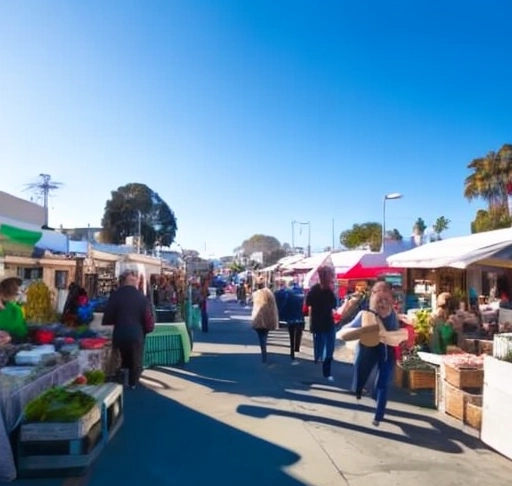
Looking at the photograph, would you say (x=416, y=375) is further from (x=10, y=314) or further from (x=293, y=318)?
(x=10, y=314)

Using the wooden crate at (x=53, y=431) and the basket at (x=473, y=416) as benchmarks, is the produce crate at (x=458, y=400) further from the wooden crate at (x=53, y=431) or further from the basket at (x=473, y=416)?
the wooden crate at (x=53, y=431)

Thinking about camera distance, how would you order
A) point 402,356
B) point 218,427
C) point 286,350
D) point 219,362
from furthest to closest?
1. point 286,350
2. point 219,362
3. point 402,356
4. point 218,427

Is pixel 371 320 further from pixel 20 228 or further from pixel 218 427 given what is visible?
pixel 20 228

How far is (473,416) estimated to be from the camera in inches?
219

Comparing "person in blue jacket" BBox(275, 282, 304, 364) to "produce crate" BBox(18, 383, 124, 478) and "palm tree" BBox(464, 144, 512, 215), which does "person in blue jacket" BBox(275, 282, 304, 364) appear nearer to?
"produce crate" BBox(18, 383, 124, 478)

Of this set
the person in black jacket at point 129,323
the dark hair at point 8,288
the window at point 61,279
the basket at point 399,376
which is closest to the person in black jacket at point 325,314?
the basket at point 399,376

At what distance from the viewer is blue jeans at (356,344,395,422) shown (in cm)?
575

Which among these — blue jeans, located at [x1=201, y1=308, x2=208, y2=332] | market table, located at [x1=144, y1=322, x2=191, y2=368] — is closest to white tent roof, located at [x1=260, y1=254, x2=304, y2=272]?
blue jeans, located at [x1=201, y1=308, x2=208, y2=332]

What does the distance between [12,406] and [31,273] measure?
8.48 metres

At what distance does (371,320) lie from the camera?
5.90m

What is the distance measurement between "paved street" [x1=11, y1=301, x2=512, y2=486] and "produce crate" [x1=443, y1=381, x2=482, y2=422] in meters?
0.16

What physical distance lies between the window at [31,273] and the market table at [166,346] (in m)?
4.41

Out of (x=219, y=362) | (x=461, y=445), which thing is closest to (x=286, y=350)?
(x=219, y=362)

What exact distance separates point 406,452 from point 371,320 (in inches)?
59.3
